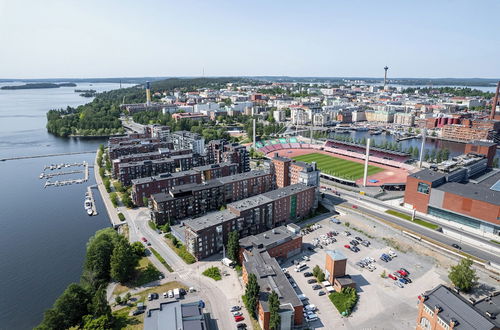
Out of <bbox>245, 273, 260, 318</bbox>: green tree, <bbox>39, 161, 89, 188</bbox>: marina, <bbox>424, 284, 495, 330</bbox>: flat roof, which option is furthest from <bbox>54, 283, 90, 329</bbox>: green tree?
<bbox>39, 161, 89, 188</bbox>: marina

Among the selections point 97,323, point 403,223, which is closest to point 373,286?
point 403,223

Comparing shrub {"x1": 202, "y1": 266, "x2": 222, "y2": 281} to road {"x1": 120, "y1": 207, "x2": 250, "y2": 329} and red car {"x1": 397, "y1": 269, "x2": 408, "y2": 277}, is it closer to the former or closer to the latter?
road {"x1": 120, "y1": 207, "x2": 250, "y2": 329}

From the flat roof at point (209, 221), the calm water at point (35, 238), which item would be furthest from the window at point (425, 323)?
the calm water at point (35, 238)

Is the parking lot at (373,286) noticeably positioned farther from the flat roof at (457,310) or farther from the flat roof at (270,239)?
the flat roof at (457,310)

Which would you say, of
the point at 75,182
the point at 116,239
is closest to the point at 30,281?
the point at 116,239

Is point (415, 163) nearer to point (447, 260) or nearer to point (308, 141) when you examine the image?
point (308, 141)

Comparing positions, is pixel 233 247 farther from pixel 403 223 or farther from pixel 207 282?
pixel 403 223
